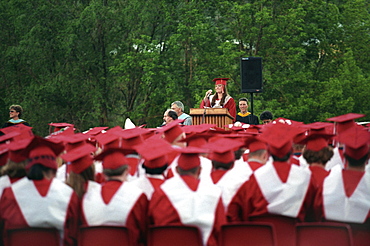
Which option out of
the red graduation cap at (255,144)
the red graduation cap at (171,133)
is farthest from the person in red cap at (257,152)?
the red graduation cap at (171,133)

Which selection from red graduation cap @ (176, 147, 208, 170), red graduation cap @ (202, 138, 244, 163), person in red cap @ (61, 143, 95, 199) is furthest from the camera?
red graduation cap @ (202, 138, 244, 163)

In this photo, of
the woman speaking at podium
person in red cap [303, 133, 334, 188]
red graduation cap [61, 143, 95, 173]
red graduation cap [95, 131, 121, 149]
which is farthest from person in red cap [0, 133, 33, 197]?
the woman speaking at podium

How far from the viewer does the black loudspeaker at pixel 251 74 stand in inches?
529

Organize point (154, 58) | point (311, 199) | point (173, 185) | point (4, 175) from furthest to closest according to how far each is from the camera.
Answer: point (154, 58) → point (4, 175) → point (311, 199) → point (173, 185)

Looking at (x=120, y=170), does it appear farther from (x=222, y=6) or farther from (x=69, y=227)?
(x=222, y=6)

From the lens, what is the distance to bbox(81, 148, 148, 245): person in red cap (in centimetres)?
439

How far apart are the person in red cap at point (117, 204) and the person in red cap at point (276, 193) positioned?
0.81 meters

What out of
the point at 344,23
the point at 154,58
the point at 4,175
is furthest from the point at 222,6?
the point at 4,175

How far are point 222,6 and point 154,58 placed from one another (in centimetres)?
550

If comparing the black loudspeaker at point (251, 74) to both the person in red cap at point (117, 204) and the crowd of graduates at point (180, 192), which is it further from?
the person in red cap at point (117, 204)

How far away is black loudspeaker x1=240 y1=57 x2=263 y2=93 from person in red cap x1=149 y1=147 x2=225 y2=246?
9206mm

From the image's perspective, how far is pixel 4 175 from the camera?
16.9 feet

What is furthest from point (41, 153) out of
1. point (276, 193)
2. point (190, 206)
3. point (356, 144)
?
point (356, 144)

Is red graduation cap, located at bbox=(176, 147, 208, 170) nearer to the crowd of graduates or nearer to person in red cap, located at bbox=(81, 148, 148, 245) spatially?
the crowd of graduates
